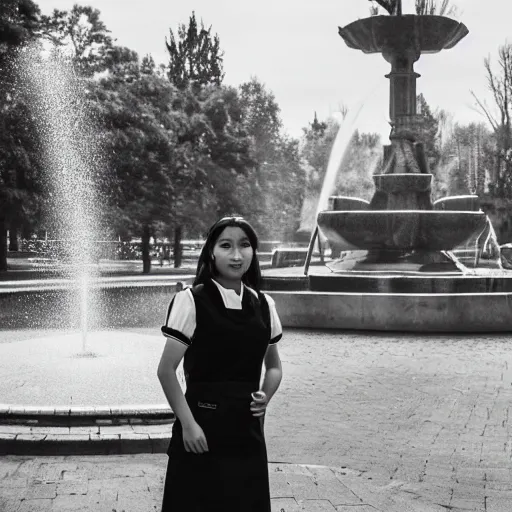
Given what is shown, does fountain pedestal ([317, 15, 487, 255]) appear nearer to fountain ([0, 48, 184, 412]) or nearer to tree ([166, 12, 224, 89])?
fountain ([0, 48, 184, 412])

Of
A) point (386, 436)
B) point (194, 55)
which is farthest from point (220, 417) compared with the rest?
point (194, 55)

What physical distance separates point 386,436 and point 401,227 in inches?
344

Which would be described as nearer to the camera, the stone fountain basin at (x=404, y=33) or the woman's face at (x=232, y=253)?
the woman's face at (x=232, y=253)

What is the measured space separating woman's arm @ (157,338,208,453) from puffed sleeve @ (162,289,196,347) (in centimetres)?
2

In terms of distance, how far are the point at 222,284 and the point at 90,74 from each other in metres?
29.7

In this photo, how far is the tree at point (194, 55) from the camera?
56844 mm

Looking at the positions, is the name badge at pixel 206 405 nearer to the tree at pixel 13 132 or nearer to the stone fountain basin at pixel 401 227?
the stone fountain basin at pixel 401 227

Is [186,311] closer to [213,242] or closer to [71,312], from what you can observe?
[213,242]

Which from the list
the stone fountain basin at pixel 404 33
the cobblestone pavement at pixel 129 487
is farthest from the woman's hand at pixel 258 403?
the stone fountain basin at pixel 404 33

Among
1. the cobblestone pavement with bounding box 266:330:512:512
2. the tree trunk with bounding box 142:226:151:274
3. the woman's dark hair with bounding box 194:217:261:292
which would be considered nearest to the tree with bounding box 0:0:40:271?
the tree trunk with bounding box 142:226:151:274

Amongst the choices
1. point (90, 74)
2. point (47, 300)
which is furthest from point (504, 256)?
point (47, 300)

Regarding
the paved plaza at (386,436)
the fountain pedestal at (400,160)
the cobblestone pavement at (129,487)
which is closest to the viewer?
the cobblestone pavement at (129,487)

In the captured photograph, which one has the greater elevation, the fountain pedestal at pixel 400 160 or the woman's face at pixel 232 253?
the fountain pedestal at pixel 400 160

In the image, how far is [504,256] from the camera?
33438mm
